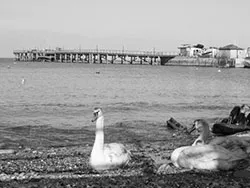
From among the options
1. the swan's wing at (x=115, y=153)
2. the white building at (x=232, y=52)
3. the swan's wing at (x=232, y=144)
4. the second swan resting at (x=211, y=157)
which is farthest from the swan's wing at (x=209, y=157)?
the white building at (x=232, y=52)

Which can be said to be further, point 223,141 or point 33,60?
point 33,60

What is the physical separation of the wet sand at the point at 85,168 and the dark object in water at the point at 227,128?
97 centimetres

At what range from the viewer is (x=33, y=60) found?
178125 millimetres

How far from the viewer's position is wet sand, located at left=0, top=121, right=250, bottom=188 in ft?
22.9

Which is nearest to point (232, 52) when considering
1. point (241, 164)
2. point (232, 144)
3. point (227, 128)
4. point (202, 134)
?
point (227, 128)

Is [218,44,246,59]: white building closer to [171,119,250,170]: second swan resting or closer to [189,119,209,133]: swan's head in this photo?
[189,119,209,133]: swan's head

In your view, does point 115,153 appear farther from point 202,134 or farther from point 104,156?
point 202,134

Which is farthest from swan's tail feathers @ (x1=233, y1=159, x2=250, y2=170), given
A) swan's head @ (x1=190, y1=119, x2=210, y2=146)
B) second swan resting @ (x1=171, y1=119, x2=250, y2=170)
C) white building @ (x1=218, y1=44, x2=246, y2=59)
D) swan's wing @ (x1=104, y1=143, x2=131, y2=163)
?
white building @ (x1=218, y1=44, x2=246, y2=59)

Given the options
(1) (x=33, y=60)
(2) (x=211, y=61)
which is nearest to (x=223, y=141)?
(2) (x=211, y=61)

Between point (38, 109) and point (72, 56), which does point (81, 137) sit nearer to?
point (38, 109)

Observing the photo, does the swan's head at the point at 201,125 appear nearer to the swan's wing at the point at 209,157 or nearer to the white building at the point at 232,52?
the swan's wing at the point at 209,157

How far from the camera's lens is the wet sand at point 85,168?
6.97 metres

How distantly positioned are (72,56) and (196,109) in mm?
141617

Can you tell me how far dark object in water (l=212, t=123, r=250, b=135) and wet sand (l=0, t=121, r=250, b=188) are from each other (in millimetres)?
972
